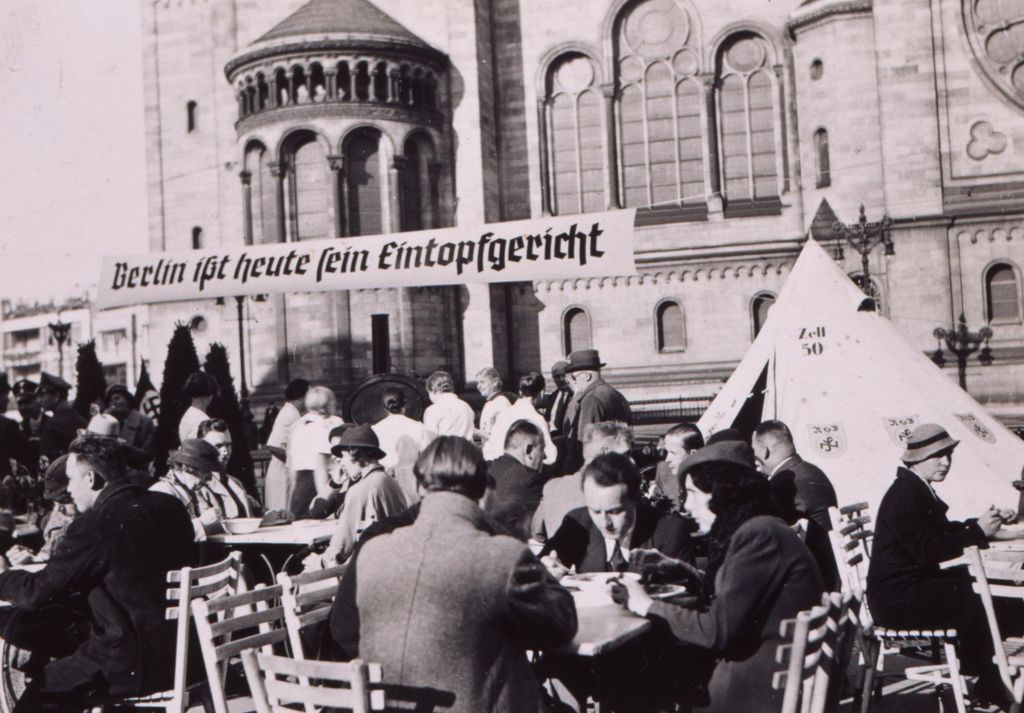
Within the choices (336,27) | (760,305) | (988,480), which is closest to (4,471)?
(988,480)

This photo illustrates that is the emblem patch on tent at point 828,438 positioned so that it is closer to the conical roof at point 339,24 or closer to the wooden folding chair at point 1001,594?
the wooden folding chair at point 1001,594

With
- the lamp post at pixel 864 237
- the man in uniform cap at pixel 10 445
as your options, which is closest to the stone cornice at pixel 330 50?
the lamp post at pixel 864 237

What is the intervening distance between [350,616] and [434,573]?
17.1 inches

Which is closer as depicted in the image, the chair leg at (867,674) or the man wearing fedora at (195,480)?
the chair leg at (867,674)

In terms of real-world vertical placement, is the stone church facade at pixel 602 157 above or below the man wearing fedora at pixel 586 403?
above

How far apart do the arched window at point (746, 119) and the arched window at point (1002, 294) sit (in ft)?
16.6

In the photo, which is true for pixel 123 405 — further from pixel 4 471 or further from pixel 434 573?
pixel 434 573

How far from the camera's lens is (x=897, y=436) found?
453 inches

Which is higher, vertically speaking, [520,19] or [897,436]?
[520,19]

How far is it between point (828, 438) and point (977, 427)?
1.48m

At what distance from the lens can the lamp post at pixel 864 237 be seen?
2227 cm

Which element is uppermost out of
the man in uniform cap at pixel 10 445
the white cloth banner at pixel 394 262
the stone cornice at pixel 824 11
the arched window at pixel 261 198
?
the stone cornice at pixel 824 11

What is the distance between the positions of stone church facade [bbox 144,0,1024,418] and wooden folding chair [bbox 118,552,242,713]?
18948 millimetres

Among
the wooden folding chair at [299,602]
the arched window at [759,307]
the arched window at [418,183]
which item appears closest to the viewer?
the wooden folding chair at [299,602]
